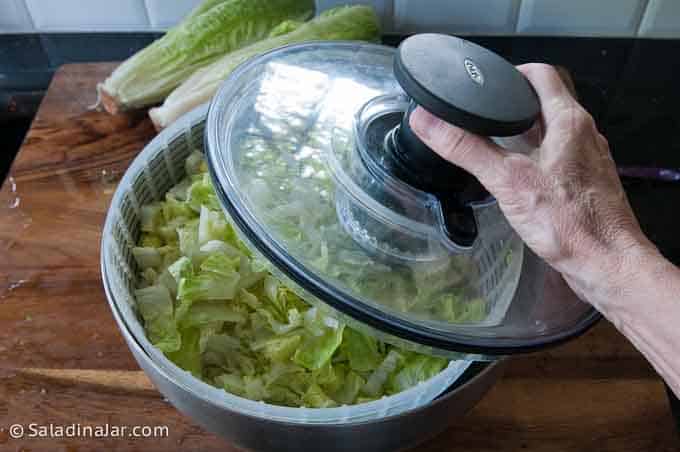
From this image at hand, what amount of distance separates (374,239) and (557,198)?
168 millimetres

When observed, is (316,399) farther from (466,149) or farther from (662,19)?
(662,19)

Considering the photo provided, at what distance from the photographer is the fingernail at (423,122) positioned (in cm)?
51

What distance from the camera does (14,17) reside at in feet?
3.98

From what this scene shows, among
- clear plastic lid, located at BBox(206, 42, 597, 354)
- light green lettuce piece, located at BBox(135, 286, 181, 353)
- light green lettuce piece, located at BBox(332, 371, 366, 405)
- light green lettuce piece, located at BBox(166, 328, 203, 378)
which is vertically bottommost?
light green lettuce piece, located at BBox(332, 371, 366, 405)

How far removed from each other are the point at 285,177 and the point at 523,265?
0.83 ft

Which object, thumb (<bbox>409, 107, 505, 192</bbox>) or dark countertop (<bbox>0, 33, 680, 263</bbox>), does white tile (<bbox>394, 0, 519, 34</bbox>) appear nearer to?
dark countertop (<bbox>0, 33, 680, 263</bbox>)

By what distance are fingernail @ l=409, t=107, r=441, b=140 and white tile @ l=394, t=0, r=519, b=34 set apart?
0.73 m

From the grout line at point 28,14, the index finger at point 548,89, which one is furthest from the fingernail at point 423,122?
the grout line at point 28,14

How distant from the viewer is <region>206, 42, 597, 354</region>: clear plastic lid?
53cm

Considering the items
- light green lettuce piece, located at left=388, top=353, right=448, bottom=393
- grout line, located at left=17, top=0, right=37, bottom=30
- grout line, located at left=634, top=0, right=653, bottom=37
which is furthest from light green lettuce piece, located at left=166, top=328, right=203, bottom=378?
grout line, located at left=634, top=0, right=653, bottom=37

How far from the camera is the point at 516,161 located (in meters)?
0.50

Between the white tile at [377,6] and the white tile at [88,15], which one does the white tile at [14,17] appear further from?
the white tile at [377,6]

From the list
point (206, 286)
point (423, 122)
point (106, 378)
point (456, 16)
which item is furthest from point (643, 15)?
point (106, 378)

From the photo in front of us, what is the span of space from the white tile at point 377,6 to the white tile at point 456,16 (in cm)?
1
